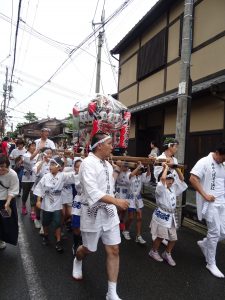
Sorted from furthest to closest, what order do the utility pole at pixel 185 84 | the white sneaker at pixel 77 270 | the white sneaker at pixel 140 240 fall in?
the utility pole at pixel 185 84 → the white sneaker at pixel 140 240 → the white sneaker at pixel 77 270

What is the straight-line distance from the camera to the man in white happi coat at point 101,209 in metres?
3.36

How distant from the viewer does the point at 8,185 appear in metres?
4.90

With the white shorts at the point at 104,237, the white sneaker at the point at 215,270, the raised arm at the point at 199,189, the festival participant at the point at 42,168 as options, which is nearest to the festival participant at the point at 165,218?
the raised arm at the point at 199,189

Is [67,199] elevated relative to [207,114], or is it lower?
lower

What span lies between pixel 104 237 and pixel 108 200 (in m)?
0.50

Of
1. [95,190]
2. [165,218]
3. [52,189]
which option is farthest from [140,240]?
[95,190]

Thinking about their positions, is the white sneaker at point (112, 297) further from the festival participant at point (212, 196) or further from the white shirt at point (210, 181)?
the white shirt at point (210, 181)

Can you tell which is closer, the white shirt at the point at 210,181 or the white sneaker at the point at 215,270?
the white sneaker at the point at 215,270

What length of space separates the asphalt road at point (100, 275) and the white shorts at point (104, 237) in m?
0.58

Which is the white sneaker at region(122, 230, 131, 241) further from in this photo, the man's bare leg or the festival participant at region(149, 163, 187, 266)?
the man's bare leg

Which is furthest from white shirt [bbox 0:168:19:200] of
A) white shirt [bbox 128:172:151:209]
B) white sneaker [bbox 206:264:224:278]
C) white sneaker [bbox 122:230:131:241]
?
white sneaker [bbox 206:264:224:278]

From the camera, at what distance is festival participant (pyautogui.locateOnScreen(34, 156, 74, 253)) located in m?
5.29

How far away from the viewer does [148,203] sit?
981 cm

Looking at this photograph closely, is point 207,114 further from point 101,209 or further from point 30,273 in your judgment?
point 30,273
